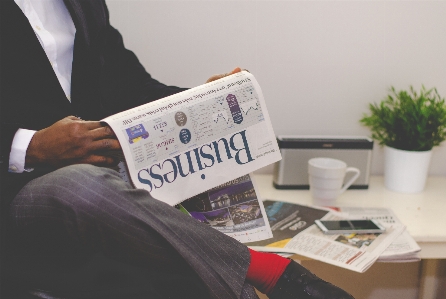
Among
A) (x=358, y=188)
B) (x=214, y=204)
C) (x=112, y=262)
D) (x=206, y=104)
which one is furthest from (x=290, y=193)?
(x=112, y=262)

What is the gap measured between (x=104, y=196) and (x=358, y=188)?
83cm

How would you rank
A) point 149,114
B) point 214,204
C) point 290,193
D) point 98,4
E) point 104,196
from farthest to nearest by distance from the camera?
1. point 290,193
2. point 98,4
3. point 214,204
4. point 149,114
5. point 104,196

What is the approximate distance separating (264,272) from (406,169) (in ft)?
2.04

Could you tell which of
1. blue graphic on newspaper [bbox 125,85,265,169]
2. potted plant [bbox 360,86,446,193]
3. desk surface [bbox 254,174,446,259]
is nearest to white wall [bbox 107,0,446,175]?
potted plant [bbox 360,86,446,193]

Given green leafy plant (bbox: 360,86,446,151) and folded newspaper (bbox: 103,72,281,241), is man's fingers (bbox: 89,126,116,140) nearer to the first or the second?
folded newspaper (bbox: 103,72,281,241)

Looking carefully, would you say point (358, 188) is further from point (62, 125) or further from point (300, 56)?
point (62, 125)

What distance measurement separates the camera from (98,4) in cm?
108

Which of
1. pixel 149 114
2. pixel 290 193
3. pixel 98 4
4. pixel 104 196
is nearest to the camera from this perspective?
pixel 104 196

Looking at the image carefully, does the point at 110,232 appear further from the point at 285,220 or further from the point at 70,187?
the point at 285,220

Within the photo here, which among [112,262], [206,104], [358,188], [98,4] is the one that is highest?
[98,4]

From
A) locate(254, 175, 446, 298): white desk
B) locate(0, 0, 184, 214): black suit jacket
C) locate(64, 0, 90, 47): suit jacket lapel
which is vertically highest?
locate(64, 0, 90, 47): suit jacket lapel

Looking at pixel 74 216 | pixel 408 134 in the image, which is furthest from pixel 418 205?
pixel 74 216

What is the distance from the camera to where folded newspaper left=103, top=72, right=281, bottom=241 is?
0.84 m

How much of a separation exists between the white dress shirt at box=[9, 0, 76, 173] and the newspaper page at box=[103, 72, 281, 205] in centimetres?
26
